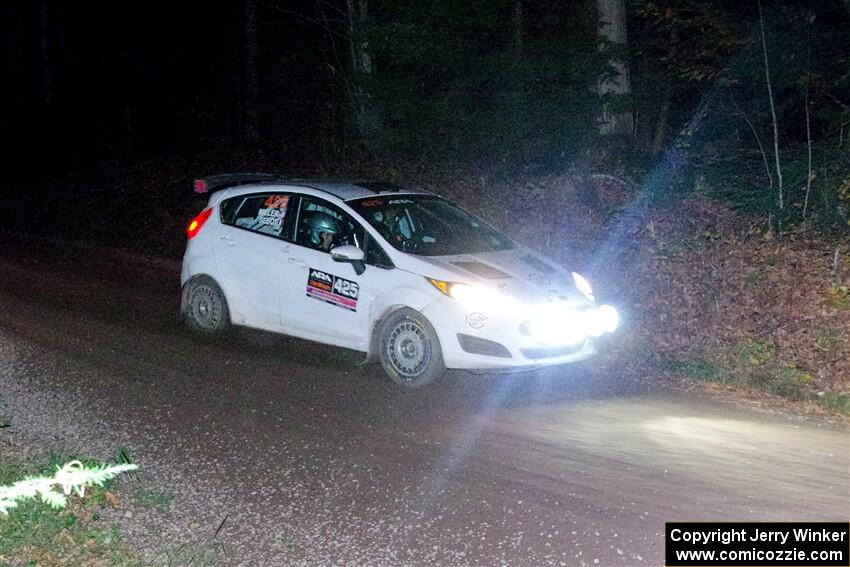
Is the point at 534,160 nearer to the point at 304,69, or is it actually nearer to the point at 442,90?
the point at 442,90

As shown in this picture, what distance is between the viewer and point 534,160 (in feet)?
51.7

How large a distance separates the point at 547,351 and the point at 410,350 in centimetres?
122

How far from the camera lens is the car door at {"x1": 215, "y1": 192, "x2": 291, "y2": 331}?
1030cm

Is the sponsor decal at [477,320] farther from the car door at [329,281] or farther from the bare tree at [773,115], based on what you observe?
the bare tree at [773,115]

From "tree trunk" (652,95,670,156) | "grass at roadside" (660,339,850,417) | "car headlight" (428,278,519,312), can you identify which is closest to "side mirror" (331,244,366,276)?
"car headlight" (428,278,519,312)

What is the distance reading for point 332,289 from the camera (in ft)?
32.0

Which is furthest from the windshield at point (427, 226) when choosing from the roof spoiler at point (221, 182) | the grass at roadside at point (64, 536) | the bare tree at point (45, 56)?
the bare tree at point (45, 56)

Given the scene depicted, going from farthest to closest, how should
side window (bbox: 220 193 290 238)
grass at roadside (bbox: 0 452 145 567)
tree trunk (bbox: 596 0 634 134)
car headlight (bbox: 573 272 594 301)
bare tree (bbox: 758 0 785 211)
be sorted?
tree trunk (bbox: 596 0 634 134), bare tree (bbox: 758 0 785 211), side window (bbox: 220 193 290 238), car headlight (bbox: 573 272 594 301), grass at roadside (bbox: 0 452 145 567)

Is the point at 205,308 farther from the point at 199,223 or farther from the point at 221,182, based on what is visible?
the point at 221,182

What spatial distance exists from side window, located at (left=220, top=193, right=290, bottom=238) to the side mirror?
1012 millimetres

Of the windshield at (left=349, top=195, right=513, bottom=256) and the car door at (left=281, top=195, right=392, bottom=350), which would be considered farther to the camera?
the windshield at (left=349, top=195, right=513, bottom=256)

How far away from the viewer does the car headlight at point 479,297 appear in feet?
29.1

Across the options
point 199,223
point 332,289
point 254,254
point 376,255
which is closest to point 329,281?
point 332,289

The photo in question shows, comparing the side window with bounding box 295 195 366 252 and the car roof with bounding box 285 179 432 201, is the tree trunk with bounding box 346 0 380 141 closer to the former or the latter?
the car roof with bounding box 285 179 432 201
